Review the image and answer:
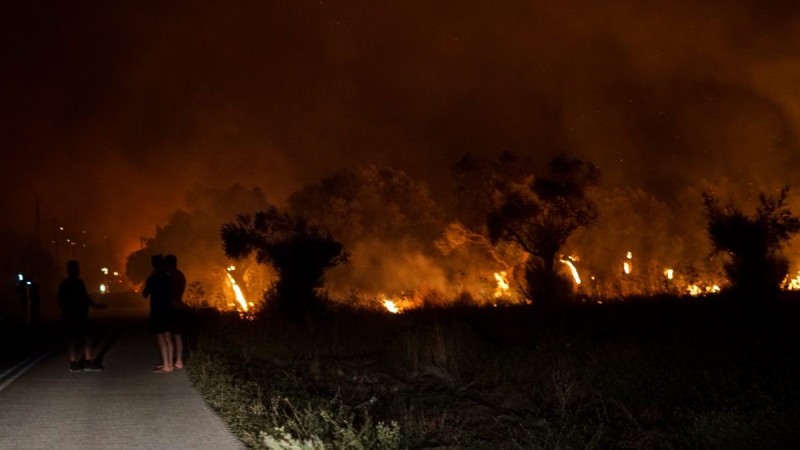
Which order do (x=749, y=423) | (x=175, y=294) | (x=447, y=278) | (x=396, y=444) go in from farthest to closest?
(x=447, y=278) → (x=175, y=294) → (x=749, y=423) → (x=396, y=444)

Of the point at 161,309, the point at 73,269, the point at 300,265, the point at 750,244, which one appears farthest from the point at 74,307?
the point at 750,244

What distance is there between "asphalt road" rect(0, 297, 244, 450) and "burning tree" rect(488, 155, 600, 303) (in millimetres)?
23048

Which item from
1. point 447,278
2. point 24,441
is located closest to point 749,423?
point 24,441

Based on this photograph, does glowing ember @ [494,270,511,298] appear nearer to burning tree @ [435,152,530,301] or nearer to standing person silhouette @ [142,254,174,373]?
burning tree @ [435,152,530,301]

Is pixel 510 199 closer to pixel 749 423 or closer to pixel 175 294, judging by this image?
pixel 175 294

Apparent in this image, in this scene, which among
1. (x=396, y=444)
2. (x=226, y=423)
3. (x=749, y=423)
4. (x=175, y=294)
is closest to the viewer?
(x=396, y=444)

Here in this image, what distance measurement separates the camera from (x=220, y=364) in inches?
560

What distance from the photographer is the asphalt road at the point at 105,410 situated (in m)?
9.14

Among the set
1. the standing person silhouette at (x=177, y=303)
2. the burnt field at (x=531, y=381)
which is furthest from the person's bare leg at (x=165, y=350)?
the burnt field at (x=531, y=381)

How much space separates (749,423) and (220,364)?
27.0 ft

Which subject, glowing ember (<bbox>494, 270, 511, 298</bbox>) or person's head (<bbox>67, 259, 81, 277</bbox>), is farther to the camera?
glowing ember (<bbox>494, 270, 511, 298</bbox>)

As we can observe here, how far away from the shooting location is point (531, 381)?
13.9m

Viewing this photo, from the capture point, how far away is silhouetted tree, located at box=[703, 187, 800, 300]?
2188 centimetres

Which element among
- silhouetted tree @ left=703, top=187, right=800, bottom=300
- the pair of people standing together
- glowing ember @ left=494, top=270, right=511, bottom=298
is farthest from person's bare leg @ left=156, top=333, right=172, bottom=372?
glowing ember @ left=494, top=270, right=511, bottom=298
